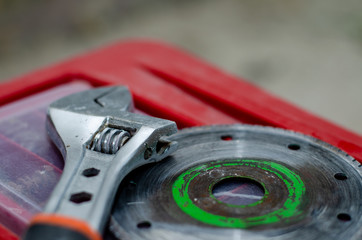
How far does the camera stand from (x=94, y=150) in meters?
0.59

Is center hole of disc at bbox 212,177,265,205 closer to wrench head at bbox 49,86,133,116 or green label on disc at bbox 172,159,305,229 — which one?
green label on disc at bbox 172,159,305,229

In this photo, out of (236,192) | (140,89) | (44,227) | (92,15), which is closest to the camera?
(44,227)

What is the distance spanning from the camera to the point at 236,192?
23.1 inches

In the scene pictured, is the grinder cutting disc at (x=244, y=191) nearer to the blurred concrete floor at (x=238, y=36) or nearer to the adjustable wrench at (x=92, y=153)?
the adjustable wrench at (x=92, y=153)

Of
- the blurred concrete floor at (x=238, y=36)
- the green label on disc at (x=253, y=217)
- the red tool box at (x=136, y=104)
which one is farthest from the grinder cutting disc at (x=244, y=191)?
the blurred concrete floor at (x=238, y=36)

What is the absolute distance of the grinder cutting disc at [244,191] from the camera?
1.67 feet

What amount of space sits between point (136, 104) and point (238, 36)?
1311 mm

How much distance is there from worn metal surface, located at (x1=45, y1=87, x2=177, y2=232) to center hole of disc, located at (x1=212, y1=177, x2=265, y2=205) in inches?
3.0

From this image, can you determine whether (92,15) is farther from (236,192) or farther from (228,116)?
(236,192)

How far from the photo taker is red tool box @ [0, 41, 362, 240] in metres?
0.64

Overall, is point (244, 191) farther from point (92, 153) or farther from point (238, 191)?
point (92, 153)

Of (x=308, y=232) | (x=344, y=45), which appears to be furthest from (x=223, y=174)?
(x=344, y=45)

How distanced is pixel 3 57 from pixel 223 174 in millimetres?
1518

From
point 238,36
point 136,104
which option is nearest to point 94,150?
point 136,104
